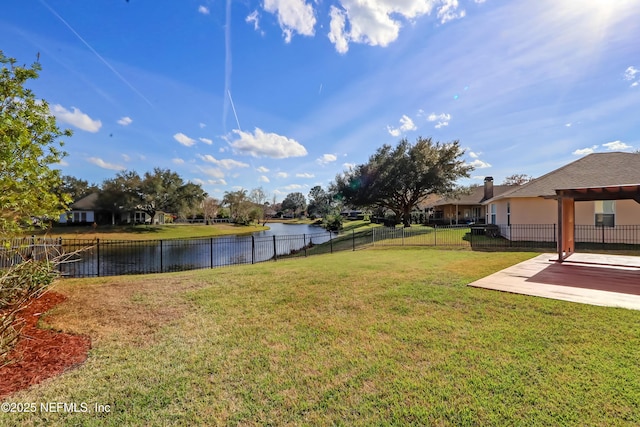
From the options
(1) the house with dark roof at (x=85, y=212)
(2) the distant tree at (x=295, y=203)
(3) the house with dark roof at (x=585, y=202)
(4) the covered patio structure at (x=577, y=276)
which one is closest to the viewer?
(4) the covered patio structure at (x=577, y=276)

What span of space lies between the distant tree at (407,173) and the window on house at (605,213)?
10.9m

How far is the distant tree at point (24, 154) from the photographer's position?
3895 millimetres

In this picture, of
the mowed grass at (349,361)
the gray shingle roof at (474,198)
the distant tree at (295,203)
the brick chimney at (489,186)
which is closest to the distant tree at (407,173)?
the brick chimney at (489,186)

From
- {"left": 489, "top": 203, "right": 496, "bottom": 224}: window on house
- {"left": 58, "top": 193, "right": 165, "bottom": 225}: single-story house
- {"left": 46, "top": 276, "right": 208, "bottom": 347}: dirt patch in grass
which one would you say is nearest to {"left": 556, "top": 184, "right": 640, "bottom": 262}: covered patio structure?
{"left": 489, "top": 203, "right": 496, "bottom": 224}: window on house

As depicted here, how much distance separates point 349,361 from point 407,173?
885 inches

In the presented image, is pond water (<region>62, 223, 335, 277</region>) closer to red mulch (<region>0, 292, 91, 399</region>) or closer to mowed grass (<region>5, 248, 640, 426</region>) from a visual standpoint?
red mulch (<region>0, 292, 91, 399</region>)

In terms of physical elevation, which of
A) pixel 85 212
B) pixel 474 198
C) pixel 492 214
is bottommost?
pixel 492 214

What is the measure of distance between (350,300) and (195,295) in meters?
3.16

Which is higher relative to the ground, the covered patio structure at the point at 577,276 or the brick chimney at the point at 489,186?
the brick chimney at the point at 489,186

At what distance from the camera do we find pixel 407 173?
2381 centimetres

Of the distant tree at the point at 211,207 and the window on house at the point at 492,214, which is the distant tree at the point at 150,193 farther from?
the window on house at the point at 492,214

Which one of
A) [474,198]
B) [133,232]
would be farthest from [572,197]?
[133,232]

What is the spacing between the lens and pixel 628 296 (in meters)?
5.04

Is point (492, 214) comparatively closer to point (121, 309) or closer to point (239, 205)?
point (121, 309)
